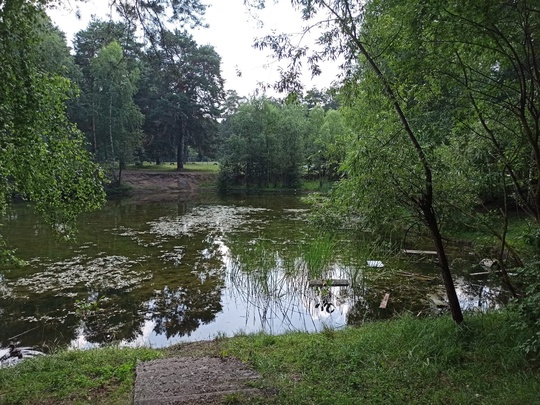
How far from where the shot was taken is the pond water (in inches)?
263

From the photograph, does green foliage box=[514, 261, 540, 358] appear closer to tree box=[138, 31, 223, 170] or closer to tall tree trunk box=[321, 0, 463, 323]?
tall tree trunk box=[321, 0, 463, 323]

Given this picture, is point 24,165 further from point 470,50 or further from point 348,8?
point 470,50

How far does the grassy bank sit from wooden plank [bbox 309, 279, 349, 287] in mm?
2966

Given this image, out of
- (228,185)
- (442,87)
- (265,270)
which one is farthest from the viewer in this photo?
(228,185)

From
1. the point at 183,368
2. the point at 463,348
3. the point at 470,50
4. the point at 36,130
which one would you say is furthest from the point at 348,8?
the point at 183,368

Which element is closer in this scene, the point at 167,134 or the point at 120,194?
the point at 120,194

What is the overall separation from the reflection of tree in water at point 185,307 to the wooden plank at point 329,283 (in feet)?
6.52

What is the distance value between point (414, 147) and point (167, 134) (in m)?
37.0

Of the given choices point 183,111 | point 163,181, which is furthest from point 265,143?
point 163,181

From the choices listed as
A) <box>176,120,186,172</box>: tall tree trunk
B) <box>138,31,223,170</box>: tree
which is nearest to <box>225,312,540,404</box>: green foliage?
<box>138,31,223,170</box>: tree

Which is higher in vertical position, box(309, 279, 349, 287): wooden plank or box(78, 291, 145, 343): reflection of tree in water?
box(309, 279, 349, 287): wooden plank

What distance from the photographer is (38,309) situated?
7305 mm

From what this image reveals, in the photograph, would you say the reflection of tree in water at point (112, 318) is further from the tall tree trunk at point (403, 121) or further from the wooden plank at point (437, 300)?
the wooden plank at point (437, 300)

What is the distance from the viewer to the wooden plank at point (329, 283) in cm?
820
